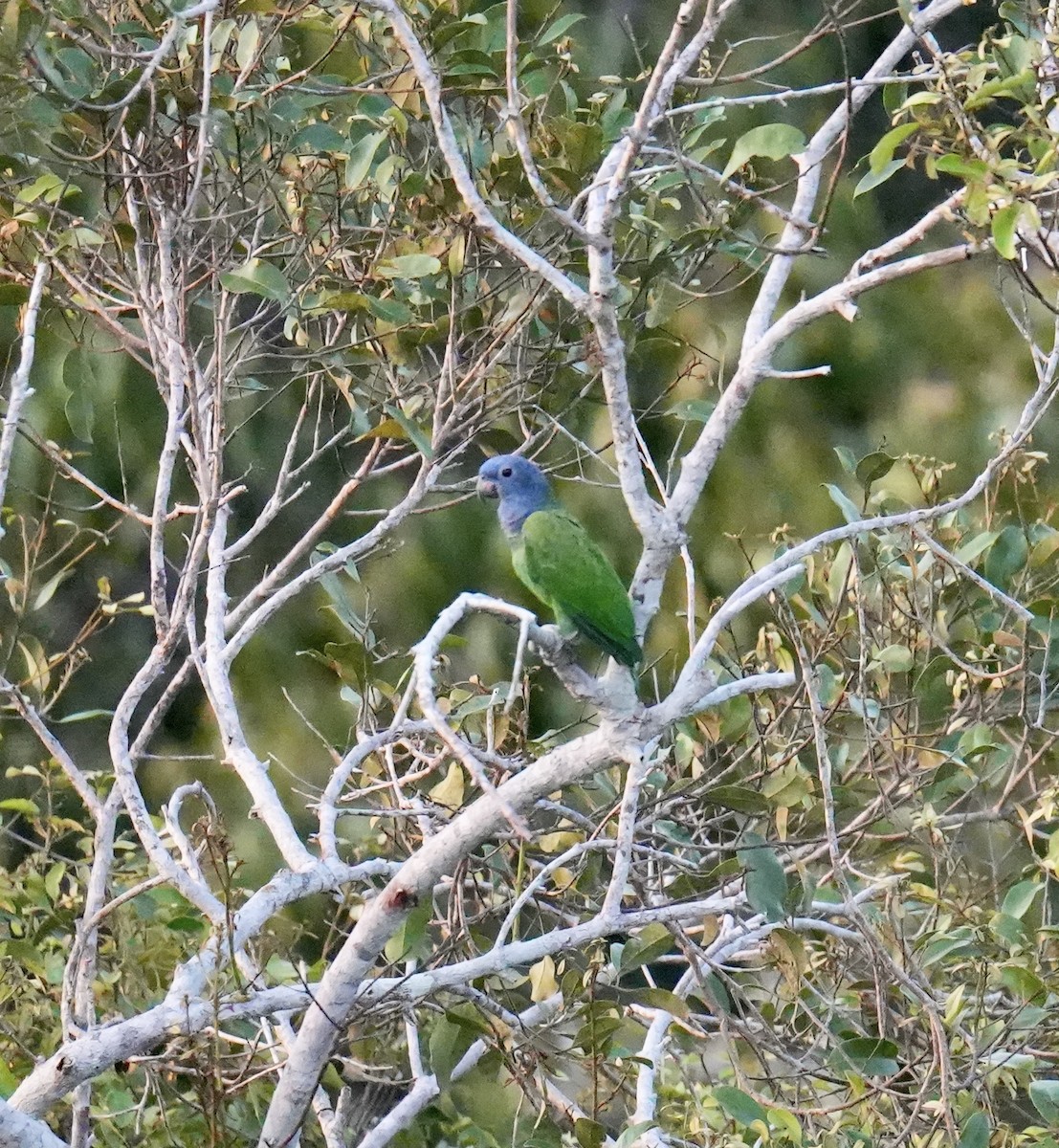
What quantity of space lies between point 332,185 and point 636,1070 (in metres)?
2.28

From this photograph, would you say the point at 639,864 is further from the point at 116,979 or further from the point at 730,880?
the point at 116,979

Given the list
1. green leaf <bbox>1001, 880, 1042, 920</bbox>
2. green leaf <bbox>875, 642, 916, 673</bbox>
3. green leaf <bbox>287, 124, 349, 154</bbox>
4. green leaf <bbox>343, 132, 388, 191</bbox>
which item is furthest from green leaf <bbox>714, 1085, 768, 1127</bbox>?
green leaf <bbox>287, 124, 349, 154</bbox>

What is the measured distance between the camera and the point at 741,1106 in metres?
2.46

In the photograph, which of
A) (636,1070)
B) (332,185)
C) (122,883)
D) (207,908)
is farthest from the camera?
(122,883)

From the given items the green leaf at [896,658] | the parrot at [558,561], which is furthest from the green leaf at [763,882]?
the green leaf at [896,658]

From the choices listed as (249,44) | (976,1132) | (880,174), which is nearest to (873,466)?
(880,174)

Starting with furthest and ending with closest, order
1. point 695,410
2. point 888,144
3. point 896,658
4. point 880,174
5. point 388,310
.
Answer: point 896,658 < point 695,410 < point 388,310 < point 880,174 < point 888,144

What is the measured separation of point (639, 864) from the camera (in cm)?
346

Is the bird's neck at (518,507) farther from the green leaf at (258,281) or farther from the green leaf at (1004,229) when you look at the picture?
the green leaf at (1004,229)

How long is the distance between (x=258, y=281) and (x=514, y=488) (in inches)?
38.6

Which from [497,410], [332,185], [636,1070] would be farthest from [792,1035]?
[332,185]

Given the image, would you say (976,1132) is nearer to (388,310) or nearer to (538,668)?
(538,668)

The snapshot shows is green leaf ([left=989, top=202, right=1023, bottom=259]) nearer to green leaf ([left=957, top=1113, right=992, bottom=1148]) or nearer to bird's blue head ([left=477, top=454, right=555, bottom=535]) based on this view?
green leaf ([left=957, top=1113, right=992, bottom=1148])

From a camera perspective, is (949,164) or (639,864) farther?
(639,864)
